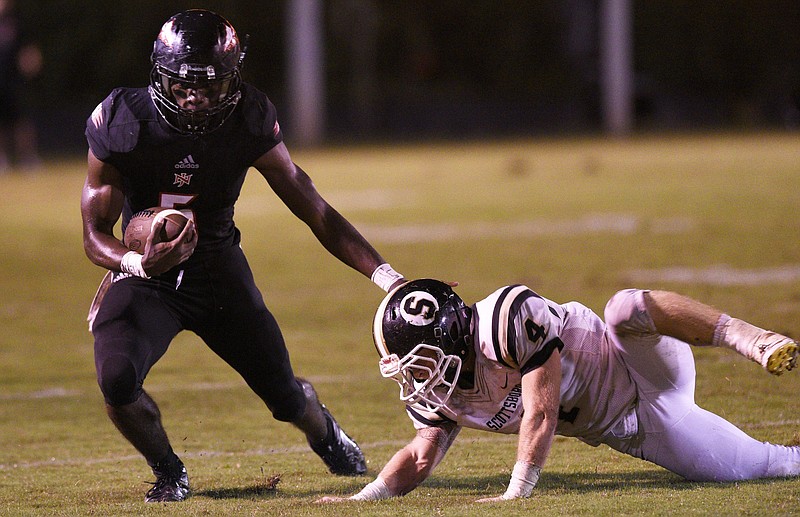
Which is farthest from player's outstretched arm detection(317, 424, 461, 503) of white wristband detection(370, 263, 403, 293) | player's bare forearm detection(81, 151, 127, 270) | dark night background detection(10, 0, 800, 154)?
dark night background detection(10, 0, 800, 154)

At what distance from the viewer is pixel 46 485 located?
16.2 feet

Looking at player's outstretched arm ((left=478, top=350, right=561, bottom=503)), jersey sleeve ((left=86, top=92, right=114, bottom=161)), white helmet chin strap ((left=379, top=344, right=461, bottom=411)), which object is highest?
jersey sleeve ((left=86, top=92, right=114, bottom=161))

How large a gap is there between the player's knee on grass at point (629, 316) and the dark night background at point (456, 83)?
77.5 feet

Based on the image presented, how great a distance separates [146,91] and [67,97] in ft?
85.1

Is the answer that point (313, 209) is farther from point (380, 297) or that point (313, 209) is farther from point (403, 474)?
point (380, 297)

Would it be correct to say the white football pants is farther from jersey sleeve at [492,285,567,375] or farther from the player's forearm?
the player's forearm

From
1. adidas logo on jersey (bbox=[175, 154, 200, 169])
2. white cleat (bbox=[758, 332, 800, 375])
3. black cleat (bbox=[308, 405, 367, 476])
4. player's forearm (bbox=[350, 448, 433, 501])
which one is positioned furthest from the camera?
black cleat (bbox=[308, 405, 367, 476])

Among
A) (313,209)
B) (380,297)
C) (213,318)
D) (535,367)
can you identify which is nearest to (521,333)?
(535,367)

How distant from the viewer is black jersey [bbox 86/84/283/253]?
4867 millimetres

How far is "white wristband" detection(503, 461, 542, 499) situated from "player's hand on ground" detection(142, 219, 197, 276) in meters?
1.37

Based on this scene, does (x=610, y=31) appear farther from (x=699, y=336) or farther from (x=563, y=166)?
(x=699, y=336)

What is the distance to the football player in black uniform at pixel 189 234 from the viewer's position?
4730 mm

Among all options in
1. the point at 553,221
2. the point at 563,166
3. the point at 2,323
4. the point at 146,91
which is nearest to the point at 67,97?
the point at 563,166

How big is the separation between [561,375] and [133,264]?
1525 mm
